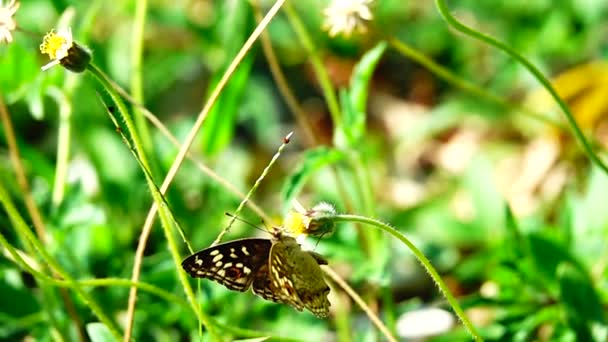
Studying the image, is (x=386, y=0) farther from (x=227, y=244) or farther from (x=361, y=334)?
(x=227, y=244)

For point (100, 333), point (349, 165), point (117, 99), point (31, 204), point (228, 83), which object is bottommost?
point (100, 333)

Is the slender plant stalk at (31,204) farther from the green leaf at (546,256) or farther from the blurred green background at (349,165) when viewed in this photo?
the green leaf at (546,256)

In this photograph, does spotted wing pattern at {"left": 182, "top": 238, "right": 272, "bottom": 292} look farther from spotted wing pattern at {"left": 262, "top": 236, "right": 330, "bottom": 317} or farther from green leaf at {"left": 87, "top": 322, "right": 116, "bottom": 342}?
green leaf at {"left": 87, "top": 322, "right": 116, "bottom": 342}

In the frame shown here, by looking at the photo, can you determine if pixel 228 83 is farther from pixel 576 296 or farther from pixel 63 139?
pixel 576 296

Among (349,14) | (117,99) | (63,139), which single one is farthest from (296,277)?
(63,139)

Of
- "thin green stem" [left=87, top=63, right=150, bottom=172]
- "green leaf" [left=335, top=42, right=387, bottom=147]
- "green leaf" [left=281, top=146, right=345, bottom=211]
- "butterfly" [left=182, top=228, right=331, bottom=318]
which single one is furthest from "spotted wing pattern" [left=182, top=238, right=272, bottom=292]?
"green leaf" [left=335, top=42, right=387, bottom=147]

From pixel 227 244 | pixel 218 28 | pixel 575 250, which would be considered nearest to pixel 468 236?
pixel 575 250

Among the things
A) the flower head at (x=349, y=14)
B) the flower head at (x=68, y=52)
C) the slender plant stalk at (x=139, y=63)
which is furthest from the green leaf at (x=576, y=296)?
the flower head at (x=68, y=52)
